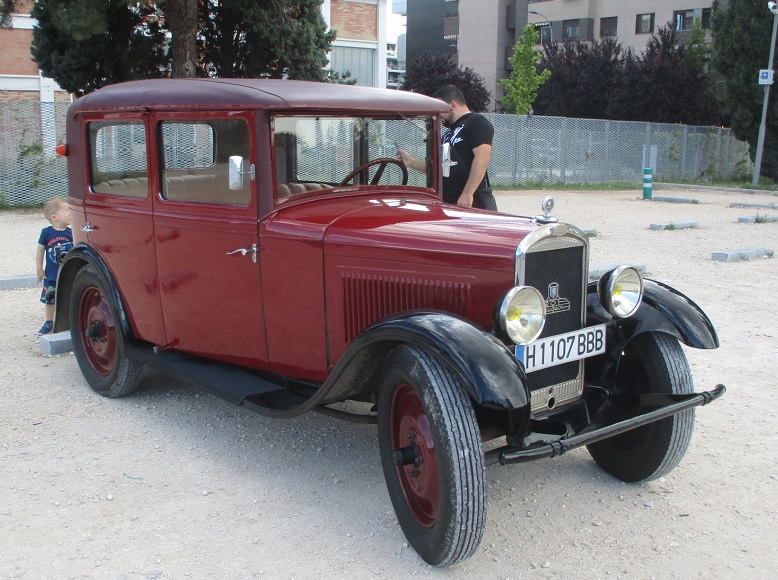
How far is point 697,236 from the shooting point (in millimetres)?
12297

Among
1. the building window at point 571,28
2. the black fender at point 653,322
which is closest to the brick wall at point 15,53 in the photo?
the black fender at point 653,322

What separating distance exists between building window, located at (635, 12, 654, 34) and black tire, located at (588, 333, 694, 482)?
50.7 metres

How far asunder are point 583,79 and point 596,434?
1330 inches

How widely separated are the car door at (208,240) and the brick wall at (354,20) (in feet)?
79.5

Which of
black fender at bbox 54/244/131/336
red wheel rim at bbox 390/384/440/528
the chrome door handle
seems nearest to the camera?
red wheel rim at bbox 390/384/440/528

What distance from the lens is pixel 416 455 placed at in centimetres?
307

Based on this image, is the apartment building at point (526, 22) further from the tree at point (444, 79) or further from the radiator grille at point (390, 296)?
the radiator grille at point (390, 296)

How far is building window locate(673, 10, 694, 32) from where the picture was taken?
4759 cm

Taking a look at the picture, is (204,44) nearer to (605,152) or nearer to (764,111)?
(605,152)

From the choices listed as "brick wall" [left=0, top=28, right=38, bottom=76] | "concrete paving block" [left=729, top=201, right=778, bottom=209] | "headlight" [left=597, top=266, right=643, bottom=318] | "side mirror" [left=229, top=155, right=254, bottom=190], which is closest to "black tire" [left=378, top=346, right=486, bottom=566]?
"headlight" [left=597, top=266, right=643, bottom=318]

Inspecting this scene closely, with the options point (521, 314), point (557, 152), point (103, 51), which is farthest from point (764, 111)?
point (521, 314)

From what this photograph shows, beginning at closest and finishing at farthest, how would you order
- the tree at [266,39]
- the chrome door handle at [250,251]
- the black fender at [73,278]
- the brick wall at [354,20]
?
the chrome door handle at [250,251] → the black fender at [73,278] → the tree at [266,39] → the brick wall at [354,20]

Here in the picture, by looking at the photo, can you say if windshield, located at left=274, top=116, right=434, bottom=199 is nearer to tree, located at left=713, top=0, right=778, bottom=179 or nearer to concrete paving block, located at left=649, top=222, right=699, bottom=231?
concrete paving block, located at left=649, top=222, right=699, bottom=231

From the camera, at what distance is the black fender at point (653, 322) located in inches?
136
